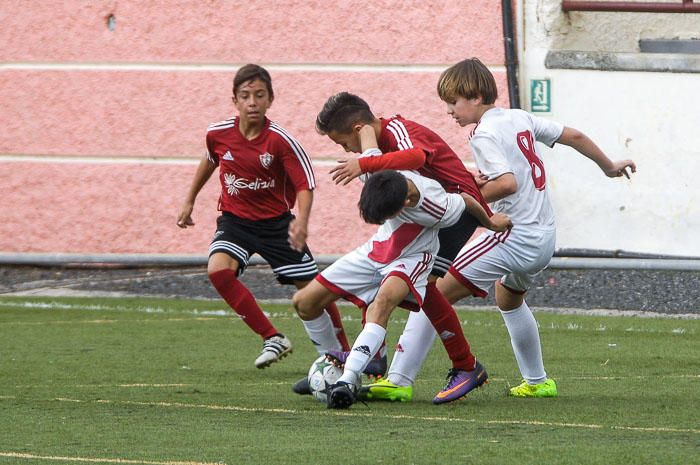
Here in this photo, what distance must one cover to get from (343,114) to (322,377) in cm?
128

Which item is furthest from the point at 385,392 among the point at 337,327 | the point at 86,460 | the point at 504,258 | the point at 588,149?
the point at 86,460

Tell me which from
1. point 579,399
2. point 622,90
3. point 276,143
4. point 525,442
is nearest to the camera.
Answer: point 525,442

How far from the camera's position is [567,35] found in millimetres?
14945

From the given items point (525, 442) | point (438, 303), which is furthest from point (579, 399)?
point (525, 442)

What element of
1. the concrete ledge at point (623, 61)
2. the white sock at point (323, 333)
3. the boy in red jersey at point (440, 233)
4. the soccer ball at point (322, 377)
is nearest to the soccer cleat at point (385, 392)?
the boy in red jersey at point (440, 233)

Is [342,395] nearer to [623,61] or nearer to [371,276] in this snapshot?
[371,276]

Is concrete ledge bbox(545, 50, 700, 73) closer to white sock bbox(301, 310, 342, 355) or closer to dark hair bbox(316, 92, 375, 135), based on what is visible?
white sock bbox(301, 310, 342, 355)

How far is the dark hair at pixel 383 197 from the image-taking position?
6.57 meters

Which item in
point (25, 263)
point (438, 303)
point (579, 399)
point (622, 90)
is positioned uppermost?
point (438, 303)

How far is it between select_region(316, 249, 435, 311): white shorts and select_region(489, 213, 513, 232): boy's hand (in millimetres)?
348

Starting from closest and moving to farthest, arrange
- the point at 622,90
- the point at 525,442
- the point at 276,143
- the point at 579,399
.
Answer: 1. the point at 525,442
2. the point at 579,399
3. the point at 276,143
4. the point at 622,90

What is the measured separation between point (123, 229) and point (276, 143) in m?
7.19

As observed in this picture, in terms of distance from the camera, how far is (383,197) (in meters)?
6.57

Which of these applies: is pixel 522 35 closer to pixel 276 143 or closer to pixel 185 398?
pixel 276 143
